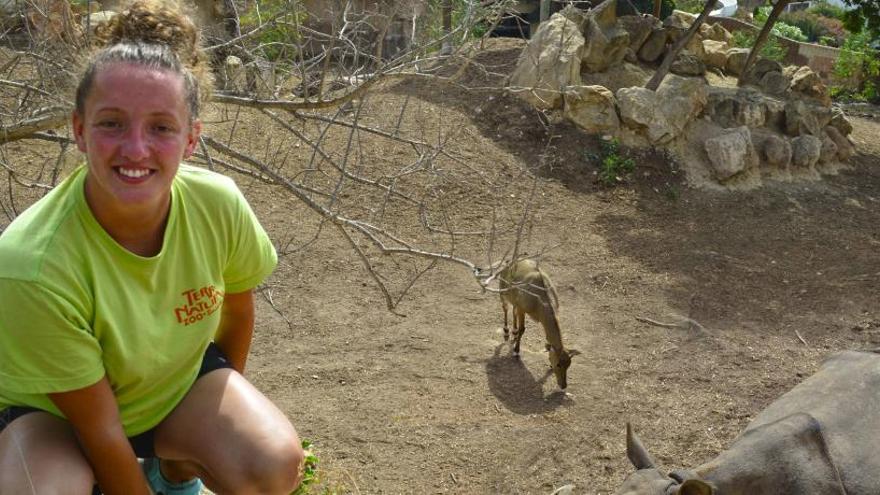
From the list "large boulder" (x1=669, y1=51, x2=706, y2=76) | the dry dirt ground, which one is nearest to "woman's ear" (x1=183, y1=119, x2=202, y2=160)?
the dry dirt ground

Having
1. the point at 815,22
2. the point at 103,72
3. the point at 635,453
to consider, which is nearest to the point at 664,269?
the point at 635,453

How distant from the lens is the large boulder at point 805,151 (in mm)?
12172

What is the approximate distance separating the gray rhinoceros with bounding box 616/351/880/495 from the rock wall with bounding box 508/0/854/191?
22.9ft

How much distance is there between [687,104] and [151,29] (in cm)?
1015

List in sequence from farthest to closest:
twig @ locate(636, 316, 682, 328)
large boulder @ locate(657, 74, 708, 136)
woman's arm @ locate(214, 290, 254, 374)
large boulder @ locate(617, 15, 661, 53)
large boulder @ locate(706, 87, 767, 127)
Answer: large boulder @ locate(617, 15, 661, 53) < large boulder @ locate(706, 87, 767, 127) < large boulder @ locate(657, 74, 708, 136) < twig @ locate(636, 316, 682, 328) < woman's arm @ locate(214, 290, 254, 374)

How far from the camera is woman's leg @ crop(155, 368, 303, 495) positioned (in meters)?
2.79

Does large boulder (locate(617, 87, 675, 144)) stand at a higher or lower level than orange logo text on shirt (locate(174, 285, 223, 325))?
lower

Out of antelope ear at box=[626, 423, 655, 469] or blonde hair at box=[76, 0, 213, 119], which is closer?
blonde hair at box=[76, 0, 213, 119]

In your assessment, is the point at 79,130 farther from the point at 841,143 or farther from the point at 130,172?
the point at 841,143

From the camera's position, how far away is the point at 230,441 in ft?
9.21

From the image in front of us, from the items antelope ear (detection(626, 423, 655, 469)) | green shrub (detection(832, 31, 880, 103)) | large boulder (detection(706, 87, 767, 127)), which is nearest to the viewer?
antelope ear (detection(626, 423, 655, 469))

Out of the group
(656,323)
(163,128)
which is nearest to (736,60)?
(656,323)

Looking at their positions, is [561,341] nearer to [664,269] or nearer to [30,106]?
[664,269]

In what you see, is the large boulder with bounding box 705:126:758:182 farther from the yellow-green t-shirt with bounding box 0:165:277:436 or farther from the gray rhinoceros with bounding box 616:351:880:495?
the yellow-green t-shirt with bounding box 0:165:277:436
